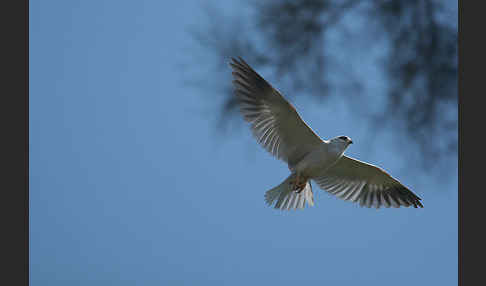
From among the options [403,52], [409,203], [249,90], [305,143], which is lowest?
[409,203]

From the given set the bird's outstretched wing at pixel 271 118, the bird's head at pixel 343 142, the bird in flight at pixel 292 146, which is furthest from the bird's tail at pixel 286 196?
the bird's head at pixel 343 142

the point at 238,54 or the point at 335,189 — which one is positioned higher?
the point at 238,54

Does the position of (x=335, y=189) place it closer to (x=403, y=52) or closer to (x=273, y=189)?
(x=273, y=189)

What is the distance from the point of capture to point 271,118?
347 cm

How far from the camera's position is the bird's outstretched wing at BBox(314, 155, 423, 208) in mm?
3723

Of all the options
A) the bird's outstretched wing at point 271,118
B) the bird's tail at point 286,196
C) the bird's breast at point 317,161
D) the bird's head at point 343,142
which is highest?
the bird's outstretched wing at point 271,118

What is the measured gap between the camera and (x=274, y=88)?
3424 millimetres

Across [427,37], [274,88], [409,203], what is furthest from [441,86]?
[274,88]

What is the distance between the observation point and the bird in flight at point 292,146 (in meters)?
3.42

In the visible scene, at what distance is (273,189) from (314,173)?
0.23m

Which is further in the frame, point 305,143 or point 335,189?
point 335,189

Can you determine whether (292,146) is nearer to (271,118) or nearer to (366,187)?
(271,118)

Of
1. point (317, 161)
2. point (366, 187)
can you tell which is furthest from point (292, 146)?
point (366, 187)

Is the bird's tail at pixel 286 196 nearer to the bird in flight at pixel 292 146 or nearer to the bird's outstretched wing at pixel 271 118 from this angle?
the bird in flight at pixel 292 146
